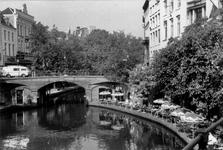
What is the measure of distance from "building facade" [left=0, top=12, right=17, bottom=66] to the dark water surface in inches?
534

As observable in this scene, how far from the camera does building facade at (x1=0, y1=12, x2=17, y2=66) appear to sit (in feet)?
179

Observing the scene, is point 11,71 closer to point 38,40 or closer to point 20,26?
point 38,40

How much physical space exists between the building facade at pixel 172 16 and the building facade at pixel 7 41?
25.9 meters

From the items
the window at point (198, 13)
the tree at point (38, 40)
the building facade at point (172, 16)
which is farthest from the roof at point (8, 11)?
the window at point (198, 13)

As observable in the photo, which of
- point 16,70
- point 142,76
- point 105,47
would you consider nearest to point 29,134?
point 142,76

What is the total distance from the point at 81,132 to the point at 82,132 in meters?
0.10

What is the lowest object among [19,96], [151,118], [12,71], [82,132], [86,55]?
[82,132]

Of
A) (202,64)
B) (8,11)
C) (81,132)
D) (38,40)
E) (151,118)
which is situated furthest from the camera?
(8,11)

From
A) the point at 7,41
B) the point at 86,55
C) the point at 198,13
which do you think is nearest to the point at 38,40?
the point at 7,41

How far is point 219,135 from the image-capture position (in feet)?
63.0

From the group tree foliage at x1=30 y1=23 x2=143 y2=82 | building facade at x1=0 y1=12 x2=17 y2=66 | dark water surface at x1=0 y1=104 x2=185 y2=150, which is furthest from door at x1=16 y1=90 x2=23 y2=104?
dark water surface at x1=0 y1=104 x2=185 y2=150

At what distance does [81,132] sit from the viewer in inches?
1270

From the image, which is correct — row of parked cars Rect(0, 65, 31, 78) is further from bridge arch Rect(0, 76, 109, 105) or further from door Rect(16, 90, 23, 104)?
door Rect(16, 90, 23, 104)

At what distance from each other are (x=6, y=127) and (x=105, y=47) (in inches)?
1445
